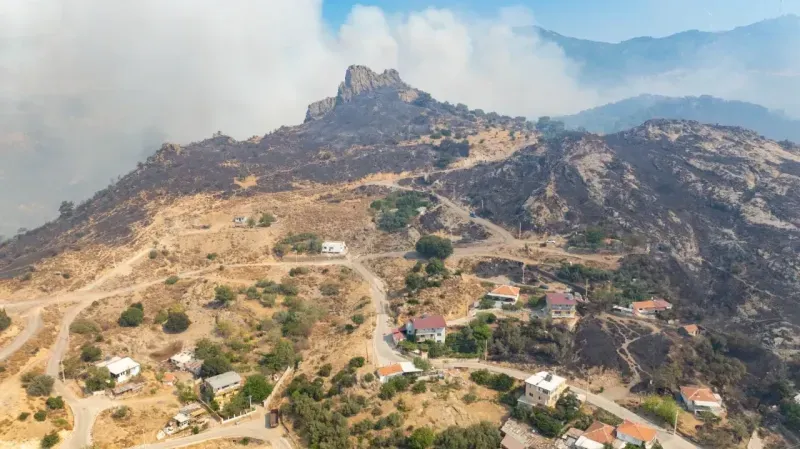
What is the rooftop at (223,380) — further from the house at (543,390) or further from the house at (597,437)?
the house at (597,437)

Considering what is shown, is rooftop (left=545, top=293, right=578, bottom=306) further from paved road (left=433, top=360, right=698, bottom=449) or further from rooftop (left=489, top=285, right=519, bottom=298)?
paved road (left=433, top=360, right=698, bottom=449)

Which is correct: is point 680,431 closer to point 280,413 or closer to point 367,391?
point 367,391

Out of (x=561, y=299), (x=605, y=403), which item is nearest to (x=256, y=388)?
(x=605, y=403)

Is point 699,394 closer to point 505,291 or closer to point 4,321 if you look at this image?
point 505,291

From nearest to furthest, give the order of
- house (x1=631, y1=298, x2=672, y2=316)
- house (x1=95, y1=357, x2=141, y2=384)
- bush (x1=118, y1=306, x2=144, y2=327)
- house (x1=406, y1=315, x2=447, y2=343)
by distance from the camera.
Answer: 1. house (x1=95, y1=357, x2=141, y2=384)
2. house (x1=406, y1=315, x2=447, y2=343)
3. bush (x1=118, y1=306, x2=144, y2=327)
4. house (x1=631, y1=298, x2=672, y2=316)

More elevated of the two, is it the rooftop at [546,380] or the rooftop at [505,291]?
the rooftop at [505,291]

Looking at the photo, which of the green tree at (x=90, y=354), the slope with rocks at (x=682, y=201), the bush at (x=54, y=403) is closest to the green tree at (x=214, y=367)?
the green tree at (x=90, y=354)

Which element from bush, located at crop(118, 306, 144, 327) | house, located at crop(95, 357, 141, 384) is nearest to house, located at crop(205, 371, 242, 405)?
house, located at crop(95, 357, 141, 384)
